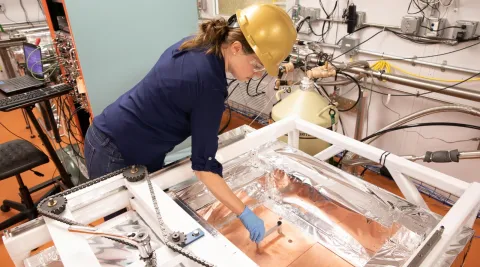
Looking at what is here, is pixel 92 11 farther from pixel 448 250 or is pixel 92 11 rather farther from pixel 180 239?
pixel 448 250

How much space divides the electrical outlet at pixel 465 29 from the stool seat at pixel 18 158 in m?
2.38

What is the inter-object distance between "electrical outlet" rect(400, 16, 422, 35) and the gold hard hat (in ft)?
4.19

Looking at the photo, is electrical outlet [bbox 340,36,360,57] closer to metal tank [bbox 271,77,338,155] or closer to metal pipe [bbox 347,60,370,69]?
metal pipe [bbox 347,60,370,69]

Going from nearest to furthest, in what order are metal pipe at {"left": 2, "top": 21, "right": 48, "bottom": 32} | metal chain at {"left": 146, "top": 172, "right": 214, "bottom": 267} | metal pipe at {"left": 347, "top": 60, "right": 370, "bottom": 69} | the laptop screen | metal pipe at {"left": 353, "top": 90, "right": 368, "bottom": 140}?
metal chain at {"left": 146, "top": 172, "right": 214, "bottom": 267} → metal pipe at {"left": 347, "top": 60, "right": 370, "bottom": 69} → metal pipe at {"left": 353, "top": 90, "right": 368, "bottom": 140} → the laptop screen → metal pipe at {"left": 2, "top": 21, "right": 48, "bottom": 32}

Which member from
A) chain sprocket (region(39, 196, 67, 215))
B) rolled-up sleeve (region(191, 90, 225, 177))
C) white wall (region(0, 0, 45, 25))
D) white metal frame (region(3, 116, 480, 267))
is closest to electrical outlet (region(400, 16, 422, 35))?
white metal frame (region(3, 116, 480, 267))

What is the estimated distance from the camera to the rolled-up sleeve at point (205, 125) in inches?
35.8

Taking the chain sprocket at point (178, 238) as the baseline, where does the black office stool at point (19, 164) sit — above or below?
below

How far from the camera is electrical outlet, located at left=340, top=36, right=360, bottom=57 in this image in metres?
2.16

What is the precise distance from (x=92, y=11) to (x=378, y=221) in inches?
66.7

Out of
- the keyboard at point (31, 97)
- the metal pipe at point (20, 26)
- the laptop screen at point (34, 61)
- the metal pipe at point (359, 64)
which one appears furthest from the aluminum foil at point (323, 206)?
the metal pipe at point (20, 26)

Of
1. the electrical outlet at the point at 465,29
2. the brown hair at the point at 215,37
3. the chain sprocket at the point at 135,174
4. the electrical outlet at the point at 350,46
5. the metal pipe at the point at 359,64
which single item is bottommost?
the chain sprocket at the point at 135,174

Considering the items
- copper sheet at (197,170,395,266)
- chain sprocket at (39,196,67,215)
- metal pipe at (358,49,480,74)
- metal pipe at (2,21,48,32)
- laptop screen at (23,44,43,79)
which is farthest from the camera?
metal pipe at (2,21,48,32)

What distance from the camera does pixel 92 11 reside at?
1.72 m

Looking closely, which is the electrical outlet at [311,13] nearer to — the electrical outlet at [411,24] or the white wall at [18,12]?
the electrical outlet at [411,24]
